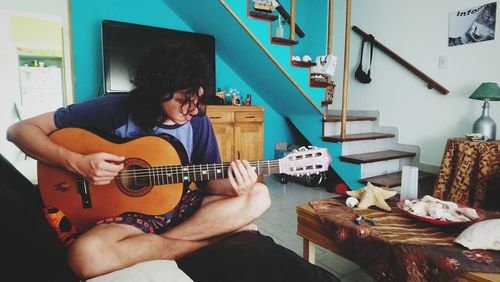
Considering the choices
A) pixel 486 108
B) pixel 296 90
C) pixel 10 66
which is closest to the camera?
pixel 486 108

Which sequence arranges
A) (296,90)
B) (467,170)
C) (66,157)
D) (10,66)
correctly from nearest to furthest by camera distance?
(66,157) < (467,170) < (10,66) < (296,90)

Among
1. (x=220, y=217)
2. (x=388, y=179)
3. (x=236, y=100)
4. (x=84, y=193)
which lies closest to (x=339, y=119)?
(x=388, y=179)

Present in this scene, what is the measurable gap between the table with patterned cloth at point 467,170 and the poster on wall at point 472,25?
1.01m

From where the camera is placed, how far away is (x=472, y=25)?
2.80 meters

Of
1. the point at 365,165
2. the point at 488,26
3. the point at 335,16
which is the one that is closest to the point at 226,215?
the point at 365,165

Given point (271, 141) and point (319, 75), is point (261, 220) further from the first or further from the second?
point (271, 141)

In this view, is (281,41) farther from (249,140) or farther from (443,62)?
(443,62)

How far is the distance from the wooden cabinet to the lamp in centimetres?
206

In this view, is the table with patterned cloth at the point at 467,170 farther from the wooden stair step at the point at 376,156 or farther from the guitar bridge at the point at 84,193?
the guitar bridge at the point at 84,193

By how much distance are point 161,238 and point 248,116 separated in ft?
8.28

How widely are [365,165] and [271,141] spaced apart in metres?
1.58

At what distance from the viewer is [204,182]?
1417 millimetres

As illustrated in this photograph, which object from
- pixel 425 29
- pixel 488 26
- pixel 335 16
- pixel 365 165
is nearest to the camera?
pixel 488 26

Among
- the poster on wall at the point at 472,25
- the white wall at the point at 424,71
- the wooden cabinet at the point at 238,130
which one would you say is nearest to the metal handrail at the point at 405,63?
the white wall at the point at 424,71
